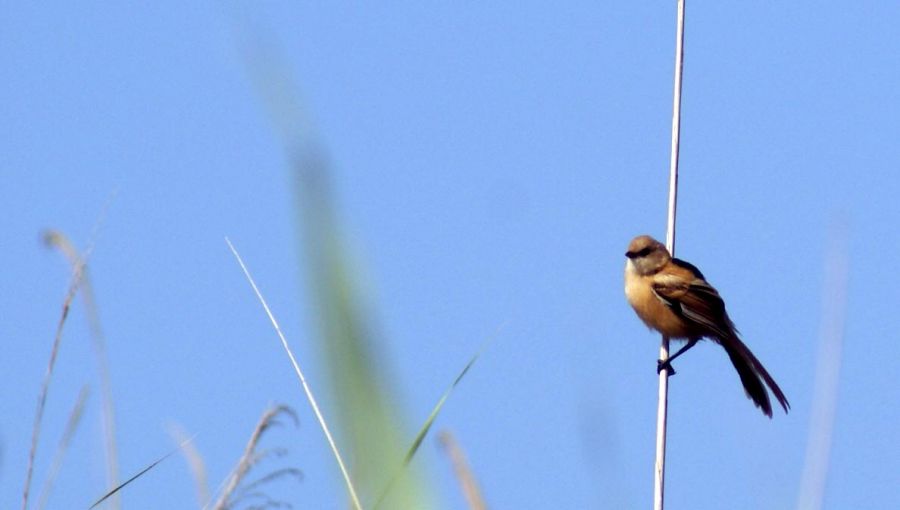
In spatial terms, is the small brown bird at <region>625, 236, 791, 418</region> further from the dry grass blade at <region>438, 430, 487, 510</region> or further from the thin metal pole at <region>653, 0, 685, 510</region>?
the dry grass blade at <region>438, 430, 487, 510</region>

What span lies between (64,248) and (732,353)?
151 inches

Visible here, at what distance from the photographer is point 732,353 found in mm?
5891

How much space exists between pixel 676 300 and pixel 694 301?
11 cm

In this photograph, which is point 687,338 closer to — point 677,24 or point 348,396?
point 677,24

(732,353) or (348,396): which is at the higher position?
(348,396)

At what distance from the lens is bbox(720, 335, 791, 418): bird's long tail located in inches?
210

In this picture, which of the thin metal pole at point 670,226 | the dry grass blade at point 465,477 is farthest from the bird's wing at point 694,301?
the dry grass blade at point 465,477

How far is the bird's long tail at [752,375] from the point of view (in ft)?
17.5

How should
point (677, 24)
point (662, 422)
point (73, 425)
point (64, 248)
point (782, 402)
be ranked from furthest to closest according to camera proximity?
1. point (782, 402)
2. point (677, 24)
3. point (662, 422)
4. point (64, 248)
5. point (73, 425)

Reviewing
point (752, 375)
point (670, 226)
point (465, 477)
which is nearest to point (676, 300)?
point (752, 375)

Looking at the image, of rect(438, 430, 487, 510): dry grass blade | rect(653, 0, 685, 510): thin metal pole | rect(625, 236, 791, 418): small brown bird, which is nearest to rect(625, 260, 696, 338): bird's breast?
rect(625, 236, 791, 418): small brown bird

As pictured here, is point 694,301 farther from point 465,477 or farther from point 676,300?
point 465,477

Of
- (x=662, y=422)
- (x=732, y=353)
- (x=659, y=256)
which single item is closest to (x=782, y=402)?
(x=732, y=353)

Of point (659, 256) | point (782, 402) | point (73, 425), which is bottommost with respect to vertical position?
point (782, 402)
